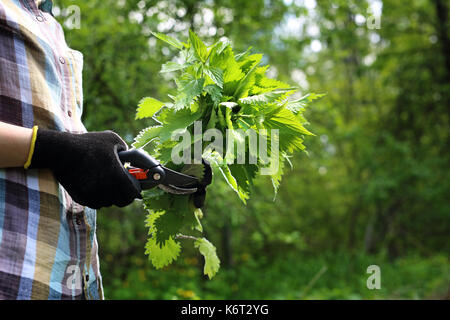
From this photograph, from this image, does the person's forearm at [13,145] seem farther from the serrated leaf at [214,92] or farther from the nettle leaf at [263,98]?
the nettle leaf at [263,98]

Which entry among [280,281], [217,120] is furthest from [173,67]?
[280,281]

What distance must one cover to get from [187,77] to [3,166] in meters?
0.61

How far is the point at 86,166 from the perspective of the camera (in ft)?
3.70

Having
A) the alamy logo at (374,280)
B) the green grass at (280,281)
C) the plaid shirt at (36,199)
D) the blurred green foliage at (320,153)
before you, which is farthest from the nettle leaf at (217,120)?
the green grass at (280,281)

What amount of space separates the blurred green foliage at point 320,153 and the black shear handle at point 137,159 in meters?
1.55

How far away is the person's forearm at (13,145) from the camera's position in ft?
3.44

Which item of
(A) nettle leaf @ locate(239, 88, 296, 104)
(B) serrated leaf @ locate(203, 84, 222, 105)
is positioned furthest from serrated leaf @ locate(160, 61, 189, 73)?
(A) nettle leaf @ locate(239, 88, 296, 104)

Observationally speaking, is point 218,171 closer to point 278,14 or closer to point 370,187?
point 278,14

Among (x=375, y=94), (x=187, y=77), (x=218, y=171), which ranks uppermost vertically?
(x=375, y=94)

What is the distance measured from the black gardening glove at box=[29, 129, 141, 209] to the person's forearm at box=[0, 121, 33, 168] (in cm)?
3

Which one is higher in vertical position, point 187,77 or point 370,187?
point 187,77

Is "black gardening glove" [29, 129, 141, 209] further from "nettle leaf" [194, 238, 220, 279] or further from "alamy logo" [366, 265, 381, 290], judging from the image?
"alamy logo" [366, 265, 381, 290]
